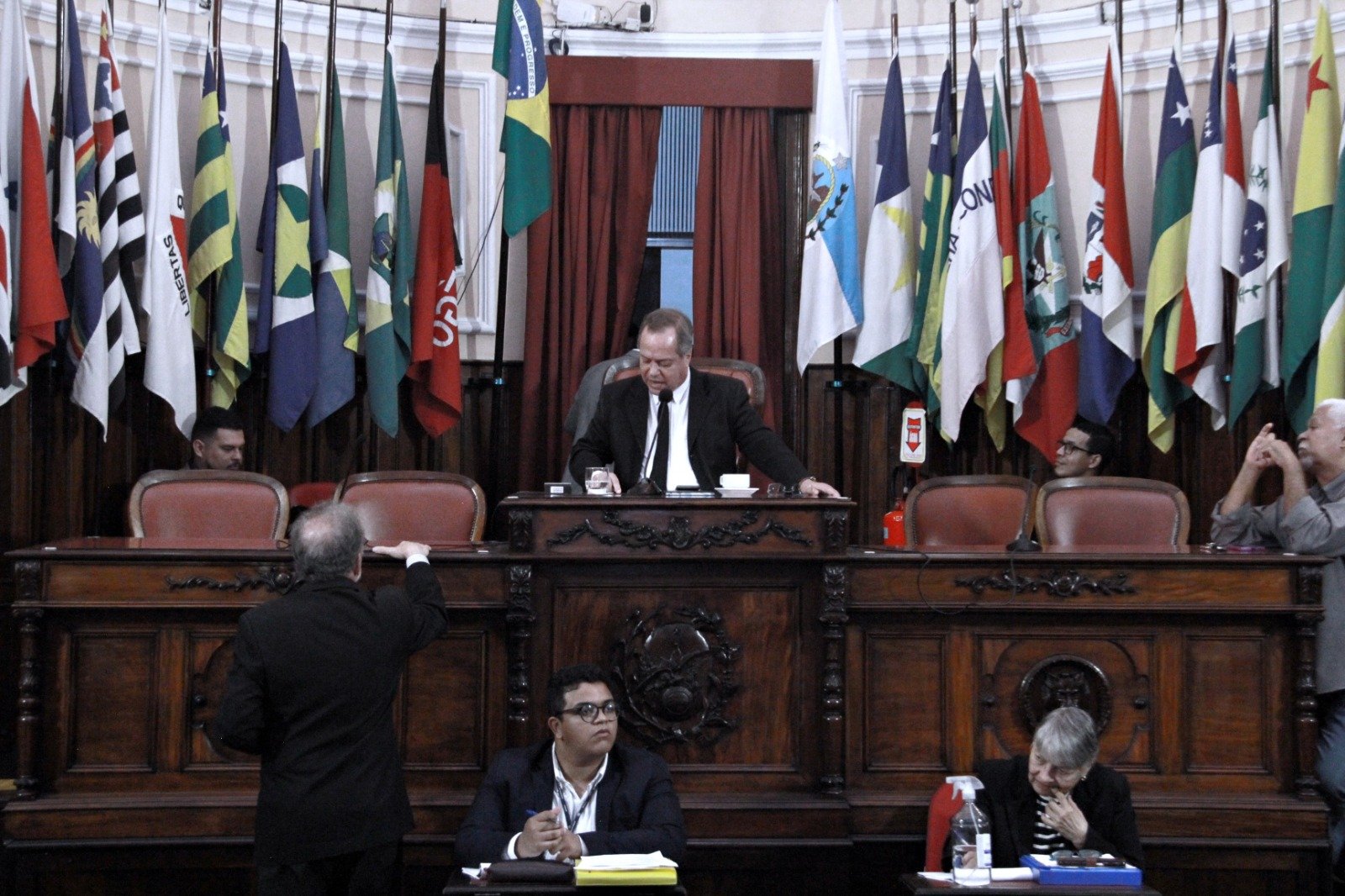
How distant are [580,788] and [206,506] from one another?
213 centimetres

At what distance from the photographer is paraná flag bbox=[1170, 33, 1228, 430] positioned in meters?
6.23

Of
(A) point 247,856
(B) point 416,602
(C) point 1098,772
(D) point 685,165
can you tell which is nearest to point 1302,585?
(C) point 1098,772

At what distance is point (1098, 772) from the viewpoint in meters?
3.75

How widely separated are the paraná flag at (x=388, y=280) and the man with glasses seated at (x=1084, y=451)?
2.84 meters

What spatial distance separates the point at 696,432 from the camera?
509cm

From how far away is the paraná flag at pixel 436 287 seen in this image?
6.63m

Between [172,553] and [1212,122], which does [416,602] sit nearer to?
[172,553]

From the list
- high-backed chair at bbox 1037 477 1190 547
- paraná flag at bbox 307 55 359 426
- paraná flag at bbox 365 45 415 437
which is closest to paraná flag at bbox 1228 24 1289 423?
high-backed chair at bbox 1037 477 1190 547

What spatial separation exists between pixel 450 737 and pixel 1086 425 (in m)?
3.24

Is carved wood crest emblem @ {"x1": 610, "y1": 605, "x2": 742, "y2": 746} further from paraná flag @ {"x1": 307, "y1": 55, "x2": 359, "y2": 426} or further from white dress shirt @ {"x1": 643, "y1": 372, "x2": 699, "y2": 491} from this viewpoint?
paraná flag @ {"x1": 307, "y1": 55, "x2": 359, "y2": 426}

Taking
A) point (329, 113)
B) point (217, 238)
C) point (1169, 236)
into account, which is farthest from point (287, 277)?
point (1169, 236)

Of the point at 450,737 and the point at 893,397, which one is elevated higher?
the point at 893,397

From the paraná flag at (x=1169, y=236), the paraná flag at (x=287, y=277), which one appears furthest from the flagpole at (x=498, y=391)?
the paraná flag at (x=1169, y=236)

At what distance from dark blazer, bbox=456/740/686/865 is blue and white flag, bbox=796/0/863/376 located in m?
3.37
